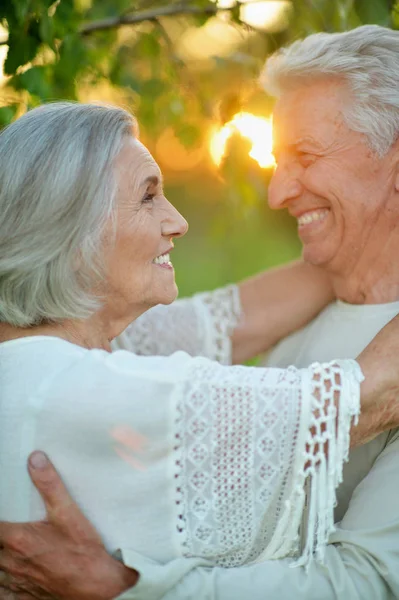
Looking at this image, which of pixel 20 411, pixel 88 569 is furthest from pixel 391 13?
pixel 88 569

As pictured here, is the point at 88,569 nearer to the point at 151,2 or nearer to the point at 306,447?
the point at 306,447

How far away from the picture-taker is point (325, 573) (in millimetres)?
2146

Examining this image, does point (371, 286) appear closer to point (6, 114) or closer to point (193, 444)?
point (193, 444)

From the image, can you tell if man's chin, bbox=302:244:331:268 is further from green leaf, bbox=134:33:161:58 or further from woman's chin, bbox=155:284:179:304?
green leaf, bbox=134:33:161:58

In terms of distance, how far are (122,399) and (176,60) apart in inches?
86.9

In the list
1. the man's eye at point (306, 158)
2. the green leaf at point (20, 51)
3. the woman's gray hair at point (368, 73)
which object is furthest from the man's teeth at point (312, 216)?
the green leaf at point (20, 51)

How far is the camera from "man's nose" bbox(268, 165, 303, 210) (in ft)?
9.30

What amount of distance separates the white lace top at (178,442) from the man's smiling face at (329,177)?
2.40ft

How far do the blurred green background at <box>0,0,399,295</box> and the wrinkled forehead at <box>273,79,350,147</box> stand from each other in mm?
340

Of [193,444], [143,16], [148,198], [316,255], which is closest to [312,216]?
[316,255]

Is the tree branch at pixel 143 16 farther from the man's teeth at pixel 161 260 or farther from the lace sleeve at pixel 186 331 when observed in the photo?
the man's teeth at pixel 161 260

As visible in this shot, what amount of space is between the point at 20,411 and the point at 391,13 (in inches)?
75.6

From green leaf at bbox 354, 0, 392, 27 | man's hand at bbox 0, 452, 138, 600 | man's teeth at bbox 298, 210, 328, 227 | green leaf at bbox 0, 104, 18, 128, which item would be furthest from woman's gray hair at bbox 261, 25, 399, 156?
man's hand at bbox 0, 452, 138, 600

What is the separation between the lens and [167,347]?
310 centimetres
